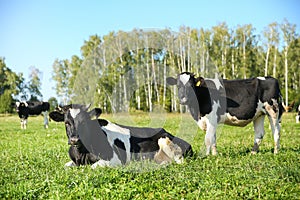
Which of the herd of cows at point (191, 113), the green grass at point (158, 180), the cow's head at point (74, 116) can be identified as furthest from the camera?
the herd of cows at point (191, 113)

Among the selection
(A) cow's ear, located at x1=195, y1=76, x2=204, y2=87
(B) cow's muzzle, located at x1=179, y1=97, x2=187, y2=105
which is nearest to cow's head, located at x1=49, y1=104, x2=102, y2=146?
(B) cow's muzzle, located at x1=179, y1=97, x2=187, y2=105

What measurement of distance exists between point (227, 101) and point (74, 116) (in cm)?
425

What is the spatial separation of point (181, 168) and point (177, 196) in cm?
181

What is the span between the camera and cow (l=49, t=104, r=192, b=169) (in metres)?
7.21

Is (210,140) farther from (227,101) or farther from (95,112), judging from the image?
(95,112)

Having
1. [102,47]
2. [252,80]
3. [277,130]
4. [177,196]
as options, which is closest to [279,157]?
[277,130]

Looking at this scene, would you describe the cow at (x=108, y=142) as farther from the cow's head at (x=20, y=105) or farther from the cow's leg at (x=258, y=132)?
the cow's head at (x=20, y=105)

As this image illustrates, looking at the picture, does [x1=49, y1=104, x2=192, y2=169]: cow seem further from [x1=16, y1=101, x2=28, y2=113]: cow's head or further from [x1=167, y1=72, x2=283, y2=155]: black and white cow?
[x1=16, y1=101, x2=28, y2=113]: cow's head

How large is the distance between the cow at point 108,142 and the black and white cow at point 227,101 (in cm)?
124

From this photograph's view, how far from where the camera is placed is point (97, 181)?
5863mm

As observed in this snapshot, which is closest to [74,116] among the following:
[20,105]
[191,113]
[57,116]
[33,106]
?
[57,116]

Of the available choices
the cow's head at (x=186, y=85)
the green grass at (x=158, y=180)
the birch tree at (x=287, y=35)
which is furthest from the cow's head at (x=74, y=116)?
the birch tree at (x=287, y=35)

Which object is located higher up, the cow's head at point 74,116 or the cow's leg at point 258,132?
the cow's head at point 74,116

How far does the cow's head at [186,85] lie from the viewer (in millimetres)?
9258
